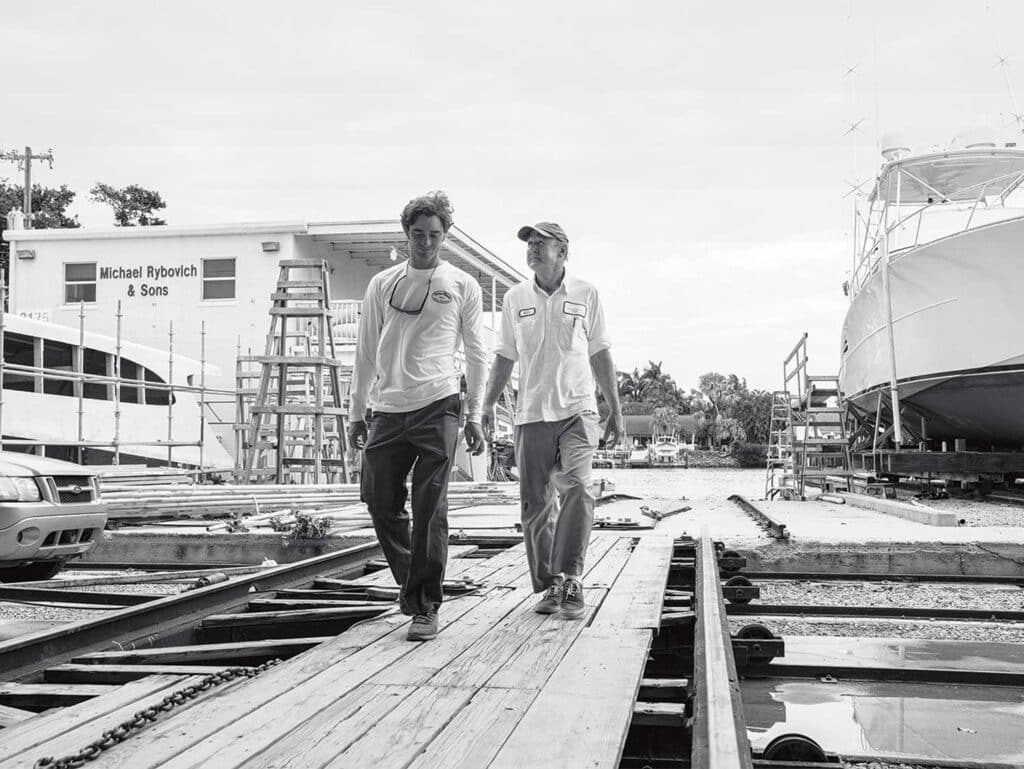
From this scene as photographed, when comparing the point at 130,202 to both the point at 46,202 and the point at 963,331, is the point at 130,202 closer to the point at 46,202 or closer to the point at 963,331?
the point at 46,202

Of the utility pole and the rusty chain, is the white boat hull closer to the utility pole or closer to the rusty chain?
the rusty chain

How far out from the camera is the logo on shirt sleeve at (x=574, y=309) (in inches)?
200

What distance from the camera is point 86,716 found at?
10.5ft

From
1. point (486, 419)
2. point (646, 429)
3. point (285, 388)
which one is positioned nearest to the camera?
point (486, 419)

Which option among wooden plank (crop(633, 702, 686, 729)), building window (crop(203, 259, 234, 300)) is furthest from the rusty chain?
building window (crop(203, 259, 234, 300))

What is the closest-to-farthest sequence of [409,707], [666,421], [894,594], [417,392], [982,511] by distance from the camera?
[409,707], [417,392], [894,594], [982,511], [666,421]

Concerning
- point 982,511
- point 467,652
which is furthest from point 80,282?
point 467,652

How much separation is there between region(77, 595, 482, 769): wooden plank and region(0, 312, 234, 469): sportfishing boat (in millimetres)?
12735

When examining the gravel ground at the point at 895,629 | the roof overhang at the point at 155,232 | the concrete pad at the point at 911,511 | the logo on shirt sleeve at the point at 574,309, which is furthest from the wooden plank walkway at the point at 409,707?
the roof overhang at the point at 155,232

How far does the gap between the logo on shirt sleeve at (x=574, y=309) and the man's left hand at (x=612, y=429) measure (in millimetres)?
562

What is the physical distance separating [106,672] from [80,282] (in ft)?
86.5

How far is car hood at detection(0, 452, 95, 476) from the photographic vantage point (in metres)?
6.58

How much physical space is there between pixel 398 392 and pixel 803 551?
222 inches

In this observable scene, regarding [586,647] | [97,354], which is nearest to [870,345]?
[97,354]
